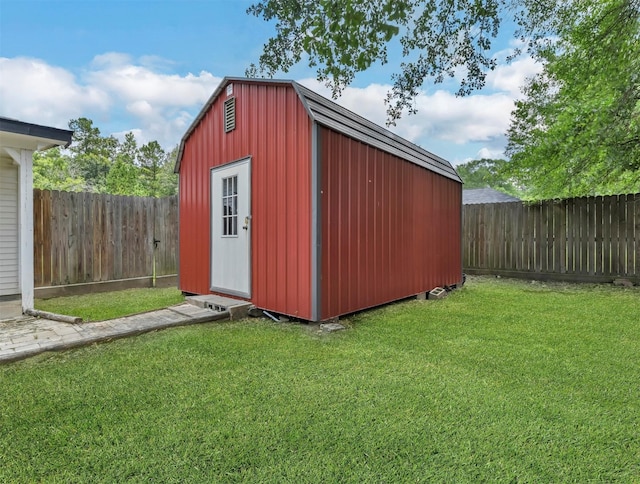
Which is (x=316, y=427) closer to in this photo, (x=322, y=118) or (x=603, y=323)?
(x=322, y=118)

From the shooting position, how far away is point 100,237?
5570 millimetres

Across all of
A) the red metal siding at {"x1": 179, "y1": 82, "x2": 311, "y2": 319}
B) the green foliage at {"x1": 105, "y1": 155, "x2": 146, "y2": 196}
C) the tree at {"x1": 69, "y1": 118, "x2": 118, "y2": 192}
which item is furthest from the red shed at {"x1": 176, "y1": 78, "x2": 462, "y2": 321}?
the tree at {"x1": 69, "y1": 118, "x2": 118, "y2": 192}

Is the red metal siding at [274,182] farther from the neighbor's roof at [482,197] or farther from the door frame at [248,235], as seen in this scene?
the neighbor's roof at [482,197]

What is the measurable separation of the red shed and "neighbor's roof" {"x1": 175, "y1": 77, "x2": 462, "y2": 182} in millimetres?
18

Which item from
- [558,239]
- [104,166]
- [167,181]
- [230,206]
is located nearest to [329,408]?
[230,206]

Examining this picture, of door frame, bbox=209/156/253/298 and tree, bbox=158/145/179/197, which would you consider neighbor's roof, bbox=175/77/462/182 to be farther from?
tree, bbox=158/145/179/197

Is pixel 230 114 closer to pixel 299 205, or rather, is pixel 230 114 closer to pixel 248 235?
pixel 248 235

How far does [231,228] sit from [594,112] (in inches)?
232

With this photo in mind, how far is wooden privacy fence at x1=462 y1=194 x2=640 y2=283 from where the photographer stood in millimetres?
6062

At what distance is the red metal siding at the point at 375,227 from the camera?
353cm

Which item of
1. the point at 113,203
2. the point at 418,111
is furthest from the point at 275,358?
the point at 113,203

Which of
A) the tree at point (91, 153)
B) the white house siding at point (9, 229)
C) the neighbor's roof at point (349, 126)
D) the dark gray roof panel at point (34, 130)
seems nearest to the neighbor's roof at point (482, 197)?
the neighbor's roof at point (349, 126)

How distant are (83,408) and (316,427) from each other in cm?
125

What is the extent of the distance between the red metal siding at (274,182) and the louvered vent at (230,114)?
6cm
